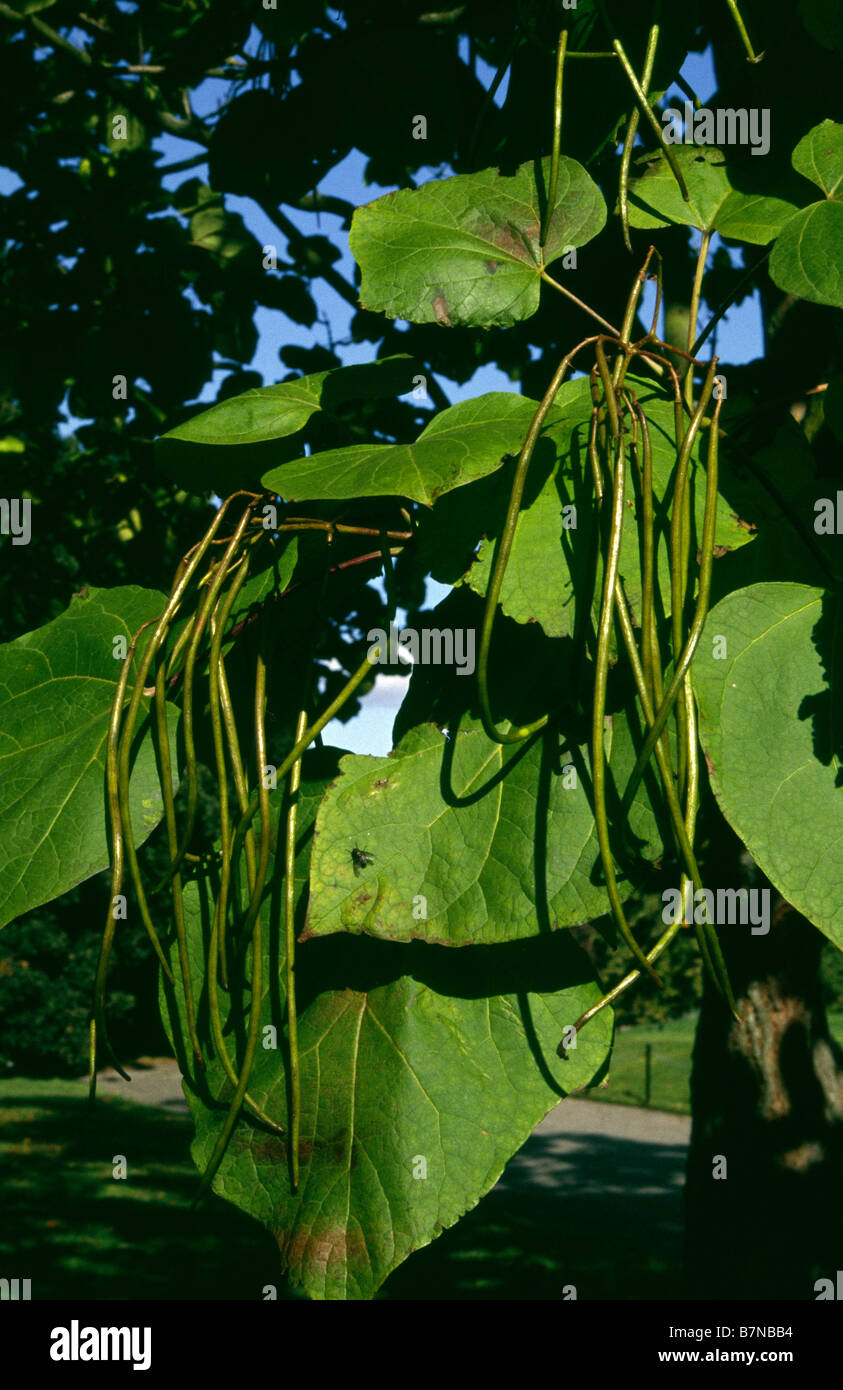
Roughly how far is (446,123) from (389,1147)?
1.69m

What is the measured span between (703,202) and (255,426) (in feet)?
1.75

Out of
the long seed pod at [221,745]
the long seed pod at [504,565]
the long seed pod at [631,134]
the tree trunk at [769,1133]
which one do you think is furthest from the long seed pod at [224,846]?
the tree trunk at [769,1133]

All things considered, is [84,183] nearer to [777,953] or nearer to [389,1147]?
[777,953]

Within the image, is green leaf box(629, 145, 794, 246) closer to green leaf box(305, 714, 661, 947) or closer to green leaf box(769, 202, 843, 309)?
green leaf box(769, 202, 843, 309)

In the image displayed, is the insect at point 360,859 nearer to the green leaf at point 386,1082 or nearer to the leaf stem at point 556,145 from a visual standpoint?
the green leaf at point 386,1082

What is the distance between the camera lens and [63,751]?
102 centimetres

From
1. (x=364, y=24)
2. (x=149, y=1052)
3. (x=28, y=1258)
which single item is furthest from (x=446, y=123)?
(x=149, y=1052)

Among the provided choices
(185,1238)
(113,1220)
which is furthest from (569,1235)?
(113,1220)

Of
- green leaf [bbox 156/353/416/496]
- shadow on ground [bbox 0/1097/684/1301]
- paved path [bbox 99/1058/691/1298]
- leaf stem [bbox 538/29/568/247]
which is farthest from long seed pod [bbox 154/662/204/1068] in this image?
shadow on ground [bbox 0/1097/684/1301]

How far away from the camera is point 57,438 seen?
176 inches

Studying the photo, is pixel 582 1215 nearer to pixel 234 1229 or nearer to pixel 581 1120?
pixel 234 1229

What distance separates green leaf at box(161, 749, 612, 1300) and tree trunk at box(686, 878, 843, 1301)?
1322mm

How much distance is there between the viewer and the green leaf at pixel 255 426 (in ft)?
3.51

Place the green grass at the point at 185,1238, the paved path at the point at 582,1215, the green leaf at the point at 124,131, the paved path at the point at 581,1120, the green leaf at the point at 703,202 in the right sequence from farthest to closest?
the paved path at the point at 581,1120 → the paved path at the point at 582,1215 → the green grass at the point at 185,1238 → the green leaf at the point at 124,131 → the green leaf at the point at 703,202
